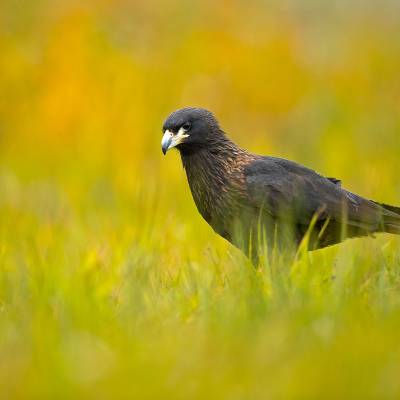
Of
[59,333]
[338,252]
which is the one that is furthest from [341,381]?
[338,252]

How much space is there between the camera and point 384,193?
609 centimetres

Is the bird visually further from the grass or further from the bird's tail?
the grass

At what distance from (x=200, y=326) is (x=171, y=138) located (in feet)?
6.37

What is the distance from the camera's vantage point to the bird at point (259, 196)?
16.7 feet

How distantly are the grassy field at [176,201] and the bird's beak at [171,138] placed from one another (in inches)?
10.8

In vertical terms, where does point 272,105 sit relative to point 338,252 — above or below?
above

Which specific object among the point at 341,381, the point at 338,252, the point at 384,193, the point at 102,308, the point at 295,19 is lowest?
the point at 341,381

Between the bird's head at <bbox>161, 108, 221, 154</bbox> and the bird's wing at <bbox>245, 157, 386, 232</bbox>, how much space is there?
0.31 metres

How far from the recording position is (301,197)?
523cm

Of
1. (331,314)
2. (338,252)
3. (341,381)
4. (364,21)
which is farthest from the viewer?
(364,21)

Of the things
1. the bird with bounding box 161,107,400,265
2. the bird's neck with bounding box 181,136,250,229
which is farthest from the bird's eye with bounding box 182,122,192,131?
the bird's neck with bounding box 181,136,250,229

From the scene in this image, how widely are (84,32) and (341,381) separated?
319 inches

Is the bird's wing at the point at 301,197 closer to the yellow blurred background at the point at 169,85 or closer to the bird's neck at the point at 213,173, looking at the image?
the bird's neck at the point at 213,173

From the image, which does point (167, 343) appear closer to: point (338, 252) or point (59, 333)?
point (59, 333)
